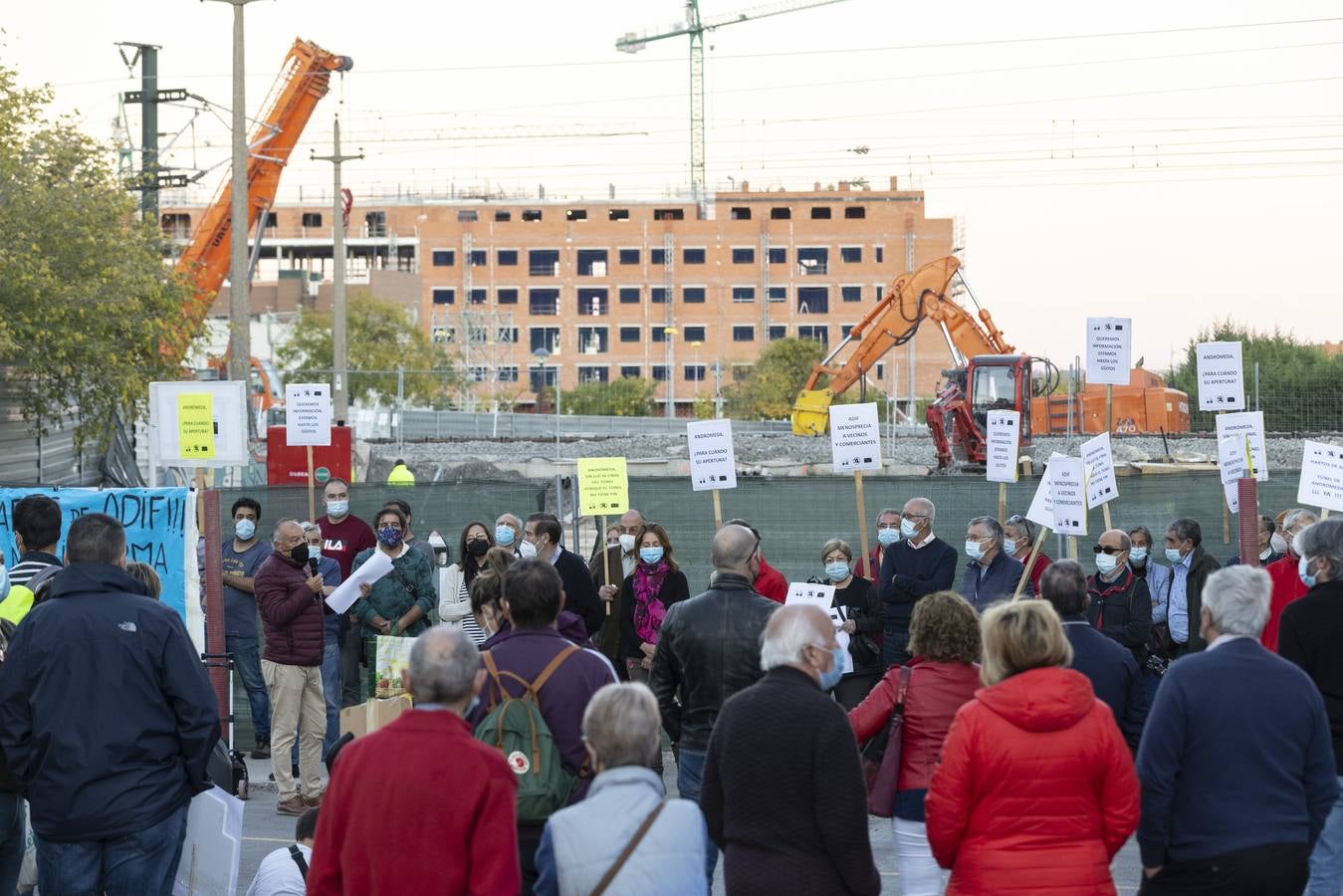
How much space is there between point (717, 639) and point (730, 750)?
1.69 meters

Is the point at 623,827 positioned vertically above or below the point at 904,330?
below

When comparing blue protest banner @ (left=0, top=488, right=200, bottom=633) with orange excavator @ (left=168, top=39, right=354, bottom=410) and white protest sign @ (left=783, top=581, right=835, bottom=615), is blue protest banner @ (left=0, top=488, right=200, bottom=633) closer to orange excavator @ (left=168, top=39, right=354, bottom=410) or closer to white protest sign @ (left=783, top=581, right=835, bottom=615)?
white protest sign @ (left=783, top=581, right=835, bottom=615)

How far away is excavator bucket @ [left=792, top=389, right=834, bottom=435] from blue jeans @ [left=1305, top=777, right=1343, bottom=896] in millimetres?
32575

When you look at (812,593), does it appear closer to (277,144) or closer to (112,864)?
(112,864)

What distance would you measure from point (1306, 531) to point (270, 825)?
6.66 metres

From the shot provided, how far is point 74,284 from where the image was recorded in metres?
27.6

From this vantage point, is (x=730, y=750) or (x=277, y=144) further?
(x=277, y=144)

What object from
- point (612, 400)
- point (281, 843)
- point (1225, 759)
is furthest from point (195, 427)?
point (612, 400)

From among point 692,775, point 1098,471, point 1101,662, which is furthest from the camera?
point 1098,471

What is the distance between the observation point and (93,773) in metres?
6.12

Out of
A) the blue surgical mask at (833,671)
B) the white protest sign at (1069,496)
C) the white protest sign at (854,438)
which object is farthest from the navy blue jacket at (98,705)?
the white protest sign at (854,438)

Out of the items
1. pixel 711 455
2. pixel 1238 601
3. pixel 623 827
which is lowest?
pixel 623 827

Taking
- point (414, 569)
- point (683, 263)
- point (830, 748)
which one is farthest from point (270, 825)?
point (683, 263)

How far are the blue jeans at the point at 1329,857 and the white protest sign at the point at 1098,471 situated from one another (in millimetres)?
5606
